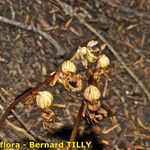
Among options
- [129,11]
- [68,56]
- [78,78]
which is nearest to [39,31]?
[68,56]

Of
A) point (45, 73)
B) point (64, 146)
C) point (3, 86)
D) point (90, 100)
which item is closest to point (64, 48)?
point (45, 73)

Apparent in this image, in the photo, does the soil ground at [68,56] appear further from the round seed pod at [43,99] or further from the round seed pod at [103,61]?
the round seed pod at [103,61]

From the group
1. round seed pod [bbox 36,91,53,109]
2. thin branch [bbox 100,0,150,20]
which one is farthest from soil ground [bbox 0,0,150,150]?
round seed pod [bbox 36,91,53,109]

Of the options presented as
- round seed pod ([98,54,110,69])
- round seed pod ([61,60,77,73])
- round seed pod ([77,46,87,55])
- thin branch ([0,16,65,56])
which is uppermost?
thin branch ([0,16,65,56])

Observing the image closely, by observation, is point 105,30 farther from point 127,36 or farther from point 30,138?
point 30,138

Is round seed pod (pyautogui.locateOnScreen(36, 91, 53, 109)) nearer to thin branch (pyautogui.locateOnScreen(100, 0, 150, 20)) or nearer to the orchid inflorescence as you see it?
the orchid inflorescence

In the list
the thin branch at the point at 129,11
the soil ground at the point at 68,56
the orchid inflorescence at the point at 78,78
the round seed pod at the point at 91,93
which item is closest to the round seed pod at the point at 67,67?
the orchid inflorescence at the point at 78,78

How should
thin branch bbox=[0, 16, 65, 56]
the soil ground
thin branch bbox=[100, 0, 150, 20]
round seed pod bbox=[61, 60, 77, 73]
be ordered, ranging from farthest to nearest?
thin branch bbox=[100, 0, 150, 20] → thin branch bbox=[0, 16, 65, 56] → the soil ground → round seed pod bbox=[61, 60, 77, 73]

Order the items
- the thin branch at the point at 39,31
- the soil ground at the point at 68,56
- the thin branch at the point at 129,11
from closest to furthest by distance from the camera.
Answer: the soil ground at the point at 68,56
the thin branch at the point at 39,31
the thin branch at the point at 129,11
